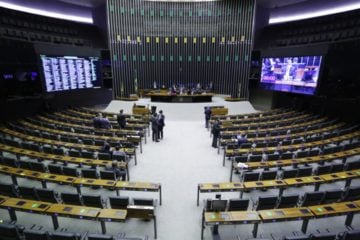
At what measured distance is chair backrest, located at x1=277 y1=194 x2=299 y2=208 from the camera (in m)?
5.06

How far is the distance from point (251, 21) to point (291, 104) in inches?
344

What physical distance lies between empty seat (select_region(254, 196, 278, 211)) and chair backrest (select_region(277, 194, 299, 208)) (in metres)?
0.15

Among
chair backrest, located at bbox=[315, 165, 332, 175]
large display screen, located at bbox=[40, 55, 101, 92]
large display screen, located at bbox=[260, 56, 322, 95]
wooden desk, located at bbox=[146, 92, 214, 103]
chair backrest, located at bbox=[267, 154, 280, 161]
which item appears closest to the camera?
chair backrest, located at bbox=[315, 165, 332, 175]

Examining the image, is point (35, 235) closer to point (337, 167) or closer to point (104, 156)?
point (104, 156)

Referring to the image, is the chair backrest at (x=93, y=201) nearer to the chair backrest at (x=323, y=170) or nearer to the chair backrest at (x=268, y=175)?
the chair backrest at (x=268, y=175)

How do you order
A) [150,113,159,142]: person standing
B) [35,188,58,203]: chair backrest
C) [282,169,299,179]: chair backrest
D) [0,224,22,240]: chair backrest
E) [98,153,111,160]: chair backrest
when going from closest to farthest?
[0,224,22,240]: chair backrest
[35,188,58,203]: chair backrest
[282,169,299,179]: chair backrest
[98,153,111,160]: chair backrest
[150,113,159,142]: person standing

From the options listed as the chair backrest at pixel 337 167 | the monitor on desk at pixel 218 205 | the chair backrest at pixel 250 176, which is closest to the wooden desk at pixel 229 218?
the monitor on desk at pixel 218 205

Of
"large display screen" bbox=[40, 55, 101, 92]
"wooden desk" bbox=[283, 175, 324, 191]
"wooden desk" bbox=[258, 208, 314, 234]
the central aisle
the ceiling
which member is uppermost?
the ceiling

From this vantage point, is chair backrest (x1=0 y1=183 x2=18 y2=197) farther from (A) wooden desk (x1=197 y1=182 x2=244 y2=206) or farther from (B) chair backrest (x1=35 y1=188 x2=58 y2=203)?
(A) wooden desk (x1=197 y1=182 x2=244 y2=206)

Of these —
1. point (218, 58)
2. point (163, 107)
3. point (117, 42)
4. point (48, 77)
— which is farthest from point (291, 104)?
point (48, 77)

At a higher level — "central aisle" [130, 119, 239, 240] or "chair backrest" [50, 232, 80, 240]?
"chair backrest" [50, 232, 80, 240]

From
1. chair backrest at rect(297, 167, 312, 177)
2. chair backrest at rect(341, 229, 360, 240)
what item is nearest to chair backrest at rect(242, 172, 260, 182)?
chair backrest at rect(297, 167, 312, 177)

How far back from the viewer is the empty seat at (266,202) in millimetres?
5016

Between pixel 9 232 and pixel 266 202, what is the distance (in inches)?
217
